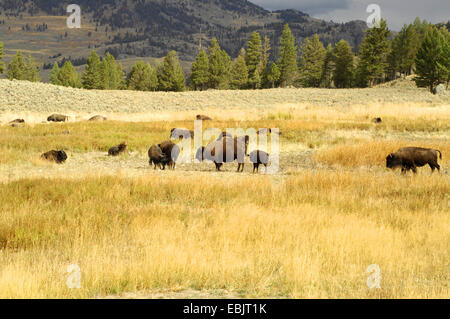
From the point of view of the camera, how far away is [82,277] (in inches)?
204

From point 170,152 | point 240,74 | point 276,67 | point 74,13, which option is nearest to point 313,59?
point 276,67

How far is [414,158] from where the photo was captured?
1403cm

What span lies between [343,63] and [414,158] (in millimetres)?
74039

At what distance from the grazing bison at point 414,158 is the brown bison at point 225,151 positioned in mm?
6053

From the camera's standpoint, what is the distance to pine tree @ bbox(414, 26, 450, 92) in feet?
203

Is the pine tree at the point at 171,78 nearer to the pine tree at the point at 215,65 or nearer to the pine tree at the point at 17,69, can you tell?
the pine tree at the point at 215,65

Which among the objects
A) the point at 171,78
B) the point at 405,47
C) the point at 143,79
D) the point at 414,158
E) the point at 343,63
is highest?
the point at 405,47

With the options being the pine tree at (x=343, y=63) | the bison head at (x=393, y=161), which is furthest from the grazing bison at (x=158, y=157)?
the pine tree at (x=343, y=63)

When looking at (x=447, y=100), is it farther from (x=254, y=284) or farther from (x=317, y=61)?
(x=254, y=284)

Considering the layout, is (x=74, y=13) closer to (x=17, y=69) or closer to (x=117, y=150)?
(x=117, y=150)

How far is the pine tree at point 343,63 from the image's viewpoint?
81.4 m

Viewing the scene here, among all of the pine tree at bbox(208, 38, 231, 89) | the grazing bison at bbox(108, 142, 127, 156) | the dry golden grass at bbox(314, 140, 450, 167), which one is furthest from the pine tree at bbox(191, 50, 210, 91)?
the dry golden grass at bbox(314, 140, 450, 167)

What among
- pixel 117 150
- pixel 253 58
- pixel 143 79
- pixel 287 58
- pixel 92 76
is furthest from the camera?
pixel 143 79

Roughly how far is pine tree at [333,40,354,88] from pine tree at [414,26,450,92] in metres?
17.5
